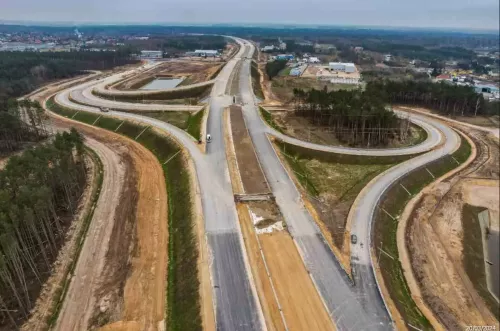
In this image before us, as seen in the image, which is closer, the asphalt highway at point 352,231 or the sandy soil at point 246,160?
the asphalt highway at point 352,231

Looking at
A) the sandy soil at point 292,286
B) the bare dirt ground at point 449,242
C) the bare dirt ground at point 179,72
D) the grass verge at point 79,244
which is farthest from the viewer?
the bare dirt ground at point 179,72

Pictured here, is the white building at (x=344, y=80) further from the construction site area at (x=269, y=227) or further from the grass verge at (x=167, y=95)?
the construction site area at (x=269, y=227)

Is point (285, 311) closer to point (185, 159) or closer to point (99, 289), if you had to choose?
point (99, 289)

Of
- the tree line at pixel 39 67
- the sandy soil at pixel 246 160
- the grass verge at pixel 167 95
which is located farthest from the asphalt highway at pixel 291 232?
the tree line at pixel 39 67

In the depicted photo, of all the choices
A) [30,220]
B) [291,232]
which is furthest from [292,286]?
[30,220]

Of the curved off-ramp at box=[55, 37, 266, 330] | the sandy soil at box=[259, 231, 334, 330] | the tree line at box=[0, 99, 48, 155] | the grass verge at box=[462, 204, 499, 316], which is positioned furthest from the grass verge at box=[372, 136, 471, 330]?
the tree line at box=[0, 99, 48, 155]

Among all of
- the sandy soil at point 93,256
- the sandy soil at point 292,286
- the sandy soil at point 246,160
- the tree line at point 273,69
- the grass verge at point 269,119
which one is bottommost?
the sandy soil at point 93,256
